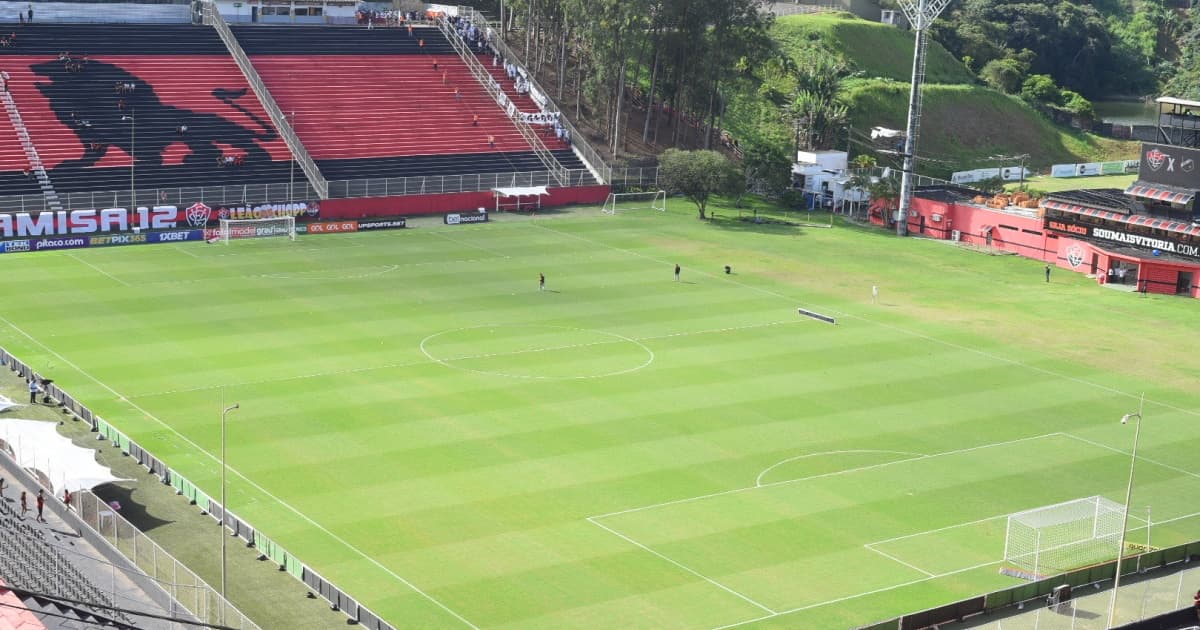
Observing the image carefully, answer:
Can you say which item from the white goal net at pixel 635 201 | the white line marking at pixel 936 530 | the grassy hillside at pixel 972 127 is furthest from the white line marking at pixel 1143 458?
the grassy hillside at pixel 972 127

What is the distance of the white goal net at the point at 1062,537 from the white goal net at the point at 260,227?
65.0 m

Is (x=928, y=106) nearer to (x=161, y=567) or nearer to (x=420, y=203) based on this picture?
(x=420, y=203)

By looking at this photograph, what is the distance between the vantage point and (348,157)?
383 ft

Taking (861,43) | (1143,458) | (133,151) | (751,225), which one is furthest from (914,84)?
(133,151)

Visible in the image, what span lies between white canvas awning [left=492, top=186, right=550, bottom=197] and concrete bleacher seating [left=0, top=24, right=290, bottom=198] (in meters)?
16.7

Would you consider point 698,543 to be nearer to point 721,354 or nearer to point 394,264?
point 721,354

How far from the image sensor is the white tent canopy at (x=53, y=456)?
51094mm

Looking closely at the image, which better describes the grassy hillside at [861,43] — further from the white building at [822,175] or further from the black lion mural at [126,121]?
the black lion mural at [126,121]

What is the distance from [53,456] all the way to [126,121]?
210 feet

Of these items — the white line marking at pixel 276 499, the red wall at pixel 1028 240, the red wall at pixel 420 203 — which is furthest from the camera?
the red wall at pixel 420 203

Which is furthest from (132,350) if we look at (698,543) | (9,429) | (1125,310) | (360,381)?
(1125,310)

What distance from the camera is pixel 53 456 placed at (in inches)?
2078

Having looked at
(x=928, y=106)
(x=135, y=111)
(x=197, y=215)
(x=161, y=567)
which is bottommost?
(x=161, y=567)

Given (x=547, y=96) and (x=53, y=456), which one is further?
(x=547, y=96)
